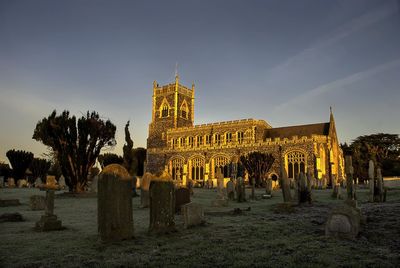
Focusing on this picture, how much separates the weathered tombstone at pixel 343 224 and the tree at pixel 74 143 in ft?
53.0

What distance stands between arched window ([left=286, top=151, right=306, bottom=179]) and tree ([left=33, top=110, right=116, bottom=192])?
24267 millimetres

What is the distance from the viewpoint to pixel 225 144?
4103 cm

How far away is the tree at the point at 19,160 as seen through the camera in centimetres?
3462

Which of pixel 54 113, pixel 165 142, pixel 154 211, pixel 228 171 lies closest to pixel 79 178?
pixel 54 113

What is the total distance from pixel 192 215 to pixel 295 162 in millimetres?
31562

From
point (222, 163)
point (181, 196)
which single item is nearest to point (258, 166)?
point (222, 163)

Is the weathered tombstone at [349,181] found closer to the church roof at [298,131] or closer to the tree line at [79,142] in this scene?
the tree line at [79,142]

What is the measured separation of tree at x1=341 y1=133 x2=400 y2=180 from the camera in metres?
39.6

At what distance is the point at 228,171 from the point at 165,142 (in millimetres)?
15124

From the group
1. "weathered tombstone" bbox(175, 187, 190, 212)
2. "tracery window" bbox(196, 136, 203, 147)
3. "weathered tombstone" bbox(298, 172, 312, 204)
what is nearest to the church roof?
"tracery window" bbox(196, 136, 203, 147)

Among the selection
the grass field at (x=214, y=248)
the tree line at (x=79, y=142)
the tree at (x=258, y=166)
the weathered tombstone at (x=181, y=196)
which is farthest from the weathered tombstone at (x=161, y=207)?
the tree at (x=258, y=166)

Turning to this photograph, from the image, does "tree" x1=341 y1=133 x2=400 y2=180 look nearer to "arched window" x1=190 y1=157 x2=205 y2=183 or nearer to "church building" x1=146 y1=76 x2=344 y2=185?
"church building" x1=146 y1=76 x2=344 y2=185

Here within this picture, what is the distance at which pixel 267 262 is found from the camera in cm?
385

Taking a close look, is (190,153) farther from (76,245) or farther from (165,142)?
(76,245)
